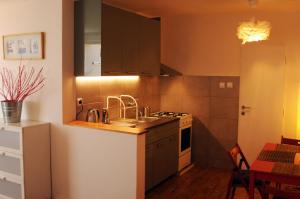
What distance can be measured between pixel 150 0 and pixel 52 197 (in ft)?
8.59

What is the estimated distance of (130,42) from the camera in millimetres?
3900

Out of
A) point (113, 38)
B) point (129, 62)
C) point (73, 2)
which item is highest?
point (73, 2)

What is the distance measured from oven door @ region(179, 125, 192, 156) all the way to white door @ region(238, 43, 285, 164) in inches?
30.5

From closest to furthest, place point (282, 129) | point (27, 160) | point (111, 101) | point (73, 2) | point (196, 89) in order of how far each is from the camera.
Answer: point (27, 160), point (73, 2), point (111, 101), point (282, 129), point (196, 89)

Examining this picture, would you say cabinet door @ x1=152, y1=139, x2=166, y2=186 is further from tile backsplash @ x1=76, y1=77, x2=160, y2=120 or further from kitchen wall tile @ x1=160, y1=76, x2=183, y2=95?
kitchen wall tile @ x1=160, y1=76, x2=183, y2=95

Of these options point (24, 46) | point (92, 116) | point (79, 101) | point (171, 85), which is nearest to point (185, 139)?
point (171, 85)

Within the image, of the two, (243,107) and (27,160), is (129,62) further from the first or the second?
(243,107)

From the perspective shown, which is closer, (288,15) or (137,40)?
(137,40)

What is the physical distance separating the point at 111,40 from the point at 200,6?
1518mm

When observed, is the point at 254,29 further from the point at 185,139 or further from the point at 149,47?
the point at 185,139

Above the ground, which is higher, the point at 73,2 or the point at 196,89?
the point at 73,2

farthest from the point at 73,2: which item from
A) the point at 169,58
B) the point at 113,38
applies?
the point at 169,58

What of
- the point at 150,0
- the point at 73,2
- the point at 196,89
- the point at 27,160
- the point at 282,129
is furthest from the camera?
the point at 196,89

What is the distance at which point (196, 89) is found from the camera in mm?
5090
